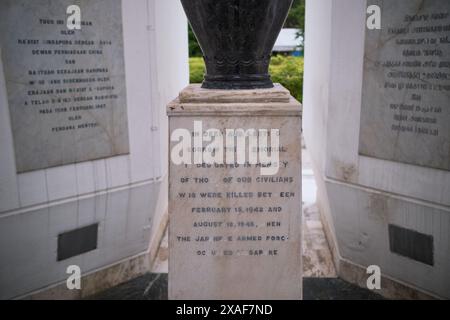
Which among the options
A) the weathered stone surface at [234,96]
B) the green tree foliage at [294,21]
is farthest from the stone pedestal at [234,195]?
the green tree foliage at [294,21]

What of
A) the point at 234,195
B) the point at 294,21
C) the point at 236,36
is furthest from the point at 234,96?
the point at 294,21

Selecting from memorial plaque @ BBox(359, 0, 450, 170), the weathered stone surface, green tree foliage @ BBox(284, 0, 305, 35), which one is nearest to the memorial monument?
the weathered stone surface

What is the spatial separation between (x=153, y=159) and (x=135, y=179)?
0.25 meters

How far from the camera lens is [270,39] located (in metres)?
2.29

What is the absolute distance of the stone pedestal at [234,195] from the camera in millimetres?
2139

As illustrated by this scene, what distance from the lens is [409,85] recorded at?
285 cm

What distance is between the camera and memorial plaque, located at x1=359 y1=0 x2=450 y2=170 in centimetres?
269

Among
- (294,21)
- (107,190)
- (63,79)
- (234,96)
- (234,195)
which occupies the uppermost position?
(294,21)

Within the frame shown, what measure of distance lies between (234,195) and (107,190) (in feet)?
4.77

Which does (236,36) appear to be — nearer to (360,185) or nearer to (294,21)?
(360,185)

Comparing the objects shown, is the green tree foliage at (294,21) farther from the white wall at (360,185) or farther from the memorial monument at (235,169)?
the memorial monument at (235,169)

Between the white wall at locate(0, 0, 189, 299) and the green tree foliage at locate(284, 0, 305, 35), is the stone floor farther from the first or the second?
the green tree foliage at locate(284, 0, 305, 35)
